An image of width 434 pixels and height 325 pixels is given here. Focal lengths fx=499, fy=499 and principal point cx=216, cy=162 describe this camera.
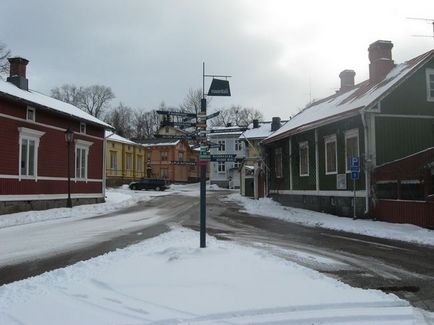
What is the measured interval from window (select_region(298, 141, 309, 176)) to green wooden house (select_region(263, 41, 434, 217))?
11cm

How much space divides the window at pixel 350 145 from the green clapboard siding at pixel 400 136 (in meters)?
1.12

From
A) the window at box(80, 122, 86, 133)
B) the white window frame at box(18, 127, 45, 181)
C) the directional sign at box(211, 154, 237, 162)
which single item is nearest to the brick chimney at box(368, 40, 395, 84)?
the directional sign at box(211, 154, 237, 162)

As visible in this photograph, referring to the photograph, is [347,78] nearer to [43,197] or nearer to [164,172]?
[43,197]

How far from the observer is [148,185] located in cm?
5806

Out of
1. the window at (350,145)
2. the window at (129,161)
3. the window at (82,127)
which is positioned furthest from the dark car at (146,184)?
the window at (350,145)

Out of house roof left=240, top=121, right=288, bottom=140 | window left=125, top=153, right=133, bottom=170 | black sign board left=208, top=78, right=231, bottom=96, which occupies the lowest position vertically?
black sign board left=208, top=78, right=231, bottom=96

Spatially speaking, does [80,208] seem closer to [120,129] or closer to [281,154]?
[281,154]

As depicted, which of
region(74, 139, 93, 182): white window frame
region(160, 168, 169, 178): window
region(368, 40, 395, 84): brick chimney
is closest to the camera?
region(368, 40, 395, 84): brick chimney

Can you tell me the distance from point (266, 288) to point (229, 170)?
6641cm

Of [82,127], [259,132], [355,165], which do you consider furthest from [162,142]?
[355,165]

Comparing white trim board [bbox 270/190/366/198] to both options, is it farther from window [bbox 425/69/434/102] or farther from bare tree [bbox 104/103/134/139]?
bare tree [bbox 104/103/134/139]

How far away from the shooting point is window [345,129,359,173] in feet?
72.9

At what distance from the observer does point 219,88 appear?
437 inches

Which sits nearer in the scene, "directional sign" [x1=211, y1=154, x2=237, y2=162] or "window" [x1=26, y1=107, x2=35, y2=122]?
"directional sign" [x1=211, y1=154, x2=237, y2=162]
